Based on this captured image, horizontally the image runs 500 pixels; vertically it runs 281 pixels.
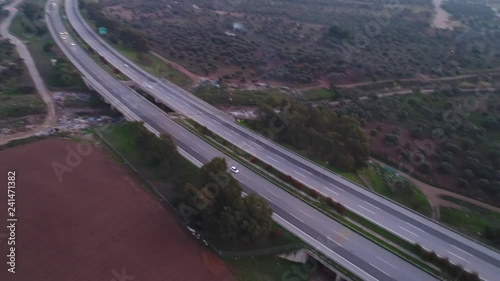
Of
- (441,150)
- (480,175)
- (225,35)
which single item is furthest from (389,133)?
(225,35)

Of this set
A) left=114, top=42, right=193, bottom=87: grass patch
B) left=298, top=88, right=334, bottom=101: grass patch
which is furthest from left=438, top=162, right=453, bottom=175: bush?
left=114, top=42, right=193, bottom=87: grass patch

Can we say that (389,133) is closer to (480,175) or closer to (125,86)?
(480,175)

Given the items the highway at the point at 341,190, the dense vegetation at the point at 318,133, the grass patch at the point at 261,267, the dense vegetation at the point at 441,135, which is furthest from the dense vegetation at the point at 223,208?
the dense vegetation at the point at 441,135

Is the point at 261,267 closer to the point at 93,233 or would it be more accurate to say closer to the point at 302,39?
the point at 93,233

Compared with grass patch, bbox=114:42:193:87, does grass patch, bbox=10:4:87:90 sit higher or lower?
higher

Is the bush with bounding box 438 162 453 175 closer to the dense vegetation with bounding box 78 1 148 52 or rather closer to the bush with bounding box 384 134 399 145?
the bush with bounding box 384 134 399 145

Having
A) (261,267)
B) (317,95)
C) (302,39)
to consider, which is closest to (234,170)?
(261,267)

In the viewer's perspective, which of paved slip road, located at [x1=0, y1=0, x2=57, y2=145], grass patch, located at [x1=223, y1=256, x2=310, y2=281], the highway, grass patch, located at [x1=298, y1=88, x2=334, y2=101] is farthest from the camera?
grass patch, located at [x1=298, y1=88, x2=334, y2=101]
